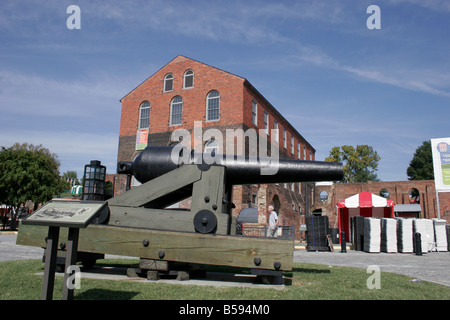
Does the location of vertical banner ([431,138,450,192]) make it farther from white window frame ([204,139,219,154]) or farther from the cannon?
the cannon

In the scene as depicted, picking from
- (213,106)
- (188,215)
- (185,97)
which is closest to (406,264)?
(188,215)

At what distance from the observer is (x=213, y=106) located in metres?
22.7

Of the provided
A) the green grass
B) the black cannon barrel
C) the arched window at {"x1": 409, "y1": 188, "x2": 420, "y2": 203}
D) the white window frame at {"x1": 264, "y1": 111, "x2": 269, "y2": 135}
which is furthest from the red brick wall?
the arched window at {"x1": 409, "y1": 188, "x2": 420, "y2": 203}

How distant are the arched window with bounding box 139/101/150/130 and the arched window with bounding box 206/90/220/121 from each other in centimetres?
488

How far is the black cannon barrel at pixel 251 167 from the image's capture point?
4.83 m

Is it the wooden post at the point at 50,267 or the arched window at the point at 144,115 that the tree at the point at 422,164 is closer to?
the arched window at the point at 144,115

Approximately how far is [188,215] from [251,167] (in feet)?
3.74

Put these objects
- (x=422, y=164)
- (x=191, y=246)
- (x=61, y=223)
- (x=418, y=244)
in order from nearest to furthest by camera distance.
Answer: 1. (x=61, y=223)
2. (x=191, y=246)
3. (x=418, y=244)
4. (x=422, y=164)

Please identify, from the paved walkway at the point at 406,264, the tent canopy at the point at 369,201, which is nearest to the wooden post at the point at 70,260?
the paved walkway at the point at 406,264

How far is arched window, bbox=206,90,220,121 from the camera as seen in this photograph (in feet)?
73.6

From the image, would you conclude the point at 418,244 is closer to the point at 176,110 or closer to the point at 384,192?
the point at 176,110

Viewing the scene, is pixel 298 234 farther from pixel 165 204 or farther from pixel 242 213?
pixel 165 204
